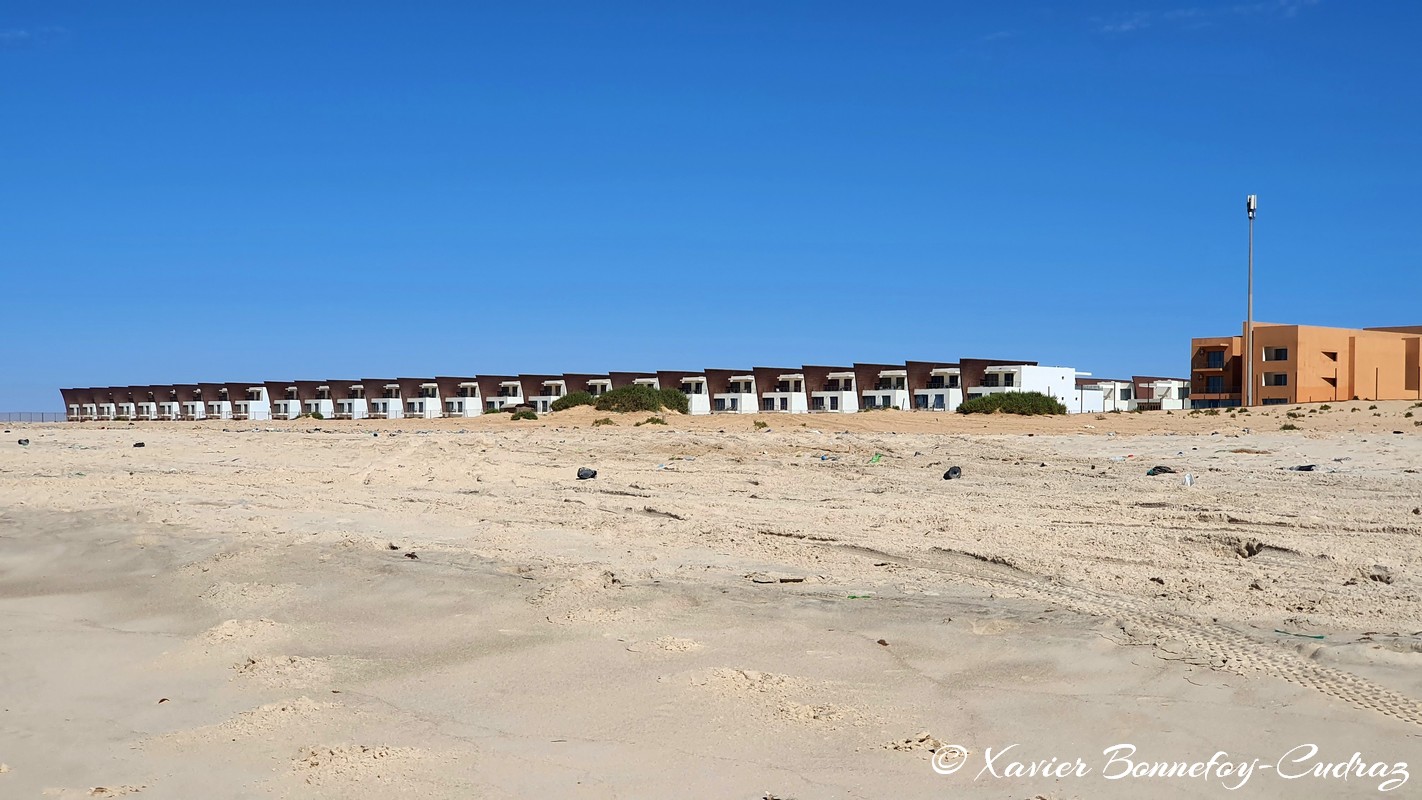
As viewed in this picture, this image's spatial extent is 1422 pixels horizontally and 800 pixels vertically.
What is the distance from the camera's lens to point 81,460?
17125 mm

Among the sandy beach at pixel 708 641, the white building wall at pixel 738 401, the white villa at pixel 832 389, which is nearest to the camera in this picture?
the sandy beach at pixel 708 641

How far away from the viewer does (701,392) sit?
7906 centimetres

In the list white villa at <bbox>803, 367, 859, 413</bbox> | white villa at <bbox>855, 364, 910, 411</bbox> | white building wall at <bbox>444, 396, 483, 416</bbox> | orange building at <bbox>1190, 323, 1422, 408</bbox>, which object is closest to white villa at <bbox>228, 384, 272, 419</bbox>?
white building wall at <bbox>444, 396, 483, 416</bbox>

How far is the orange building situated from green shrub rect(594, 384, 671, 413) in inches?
1428

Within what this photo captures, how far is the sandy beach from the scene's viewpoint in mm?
3873

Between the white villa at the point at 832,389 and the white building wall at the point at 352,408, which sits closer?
the white villa at the point at 832,389

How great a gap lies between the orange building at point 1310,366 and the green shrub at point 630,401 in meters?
36.3

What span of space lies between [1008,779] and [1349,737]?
1.31 meters

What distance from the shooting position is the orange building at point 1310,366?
5862 centimetres

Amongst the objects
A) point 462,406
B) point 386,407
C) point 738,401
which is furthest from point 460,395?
point 738,401

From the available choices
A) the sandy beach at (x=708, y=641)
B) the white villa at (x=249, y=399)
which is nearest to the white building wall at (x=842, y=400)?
the white villa at (x=249, y=399)

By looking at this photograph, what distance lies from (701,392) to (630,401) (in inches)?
1536

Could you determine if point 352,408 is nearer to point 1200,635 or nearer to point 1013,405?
point 1013,405

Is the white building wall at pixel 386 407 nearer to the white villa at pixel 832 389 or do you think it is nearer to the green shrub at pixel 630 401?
the white villa at pixel 832 389
